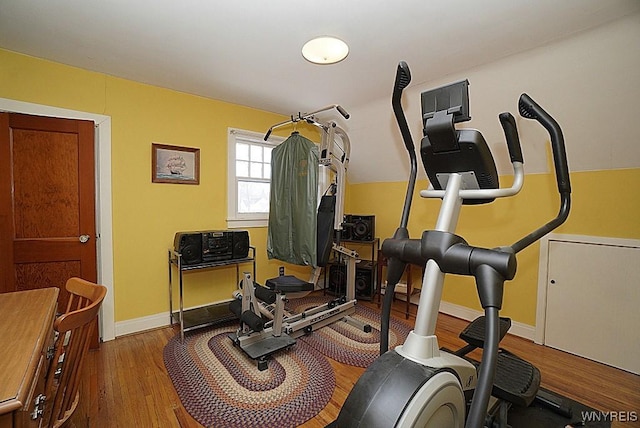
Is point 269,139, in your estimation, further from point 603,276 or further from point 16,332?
point 603,276

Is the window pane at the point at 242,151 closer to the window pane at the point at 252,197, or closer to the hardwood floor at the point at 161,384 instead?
the window pane at the point at 252,197

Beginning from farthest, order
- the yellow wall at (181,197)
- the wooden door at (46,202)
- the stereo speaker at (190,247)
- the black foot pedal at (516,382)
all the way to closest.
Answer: the stereo speaker at (190,247), the yellow wall at (181,197), the wooden door at (46,202), the black foot pedal at (516,382)

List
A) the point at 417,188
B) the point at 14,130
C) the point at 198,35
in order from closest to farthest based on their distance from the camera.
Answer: the point at 198,35
the point at 14,130
the point at 417,188

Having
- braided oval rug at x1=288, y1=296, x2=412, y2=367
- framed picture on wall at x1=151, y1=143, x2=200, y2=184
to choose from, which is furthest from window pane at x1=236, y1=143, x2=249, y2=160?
braided oval rug at x1=288, y1=296, x2=412, y2=367

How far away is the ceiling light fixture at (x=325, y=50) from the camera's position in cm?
192

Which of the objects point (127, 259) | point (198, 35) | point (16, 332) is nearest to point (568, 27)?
point (198, 35)

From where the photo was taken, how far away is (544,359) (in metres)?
2.37

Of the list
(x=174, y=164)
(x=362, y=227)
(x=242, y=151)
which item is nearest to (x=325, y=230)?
(x=362, y=227)

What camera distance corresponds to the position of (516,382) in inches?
64.6

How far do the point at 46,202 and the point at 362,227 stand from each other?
9.97ft

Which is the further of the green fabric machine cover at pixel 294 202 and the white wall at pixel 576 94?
the green fabric machine cover at pixel 294 202

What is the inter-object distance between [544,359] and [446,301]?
1036mm

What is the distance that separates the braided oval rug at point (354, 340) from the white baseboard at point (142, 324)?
1396 mm

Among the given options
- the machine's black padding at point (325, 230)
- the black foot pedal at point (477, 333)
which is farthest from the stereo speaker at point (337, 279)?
the black foot pedal at point (477, 333)
